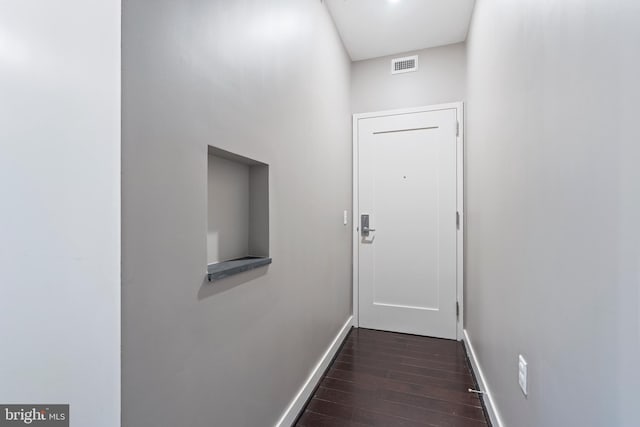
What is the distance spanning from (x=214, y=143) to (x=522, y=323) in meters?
1.36

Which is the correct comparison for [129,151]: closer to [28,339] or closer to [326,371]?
[28,339]

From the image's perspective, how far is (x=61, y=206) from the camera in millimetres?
773

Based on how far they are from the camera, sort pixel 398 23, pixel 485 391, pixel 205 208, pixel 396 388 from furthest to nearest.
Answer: pixel 398 23
pixel 396 388
pixel 485 391
pixel 205 208

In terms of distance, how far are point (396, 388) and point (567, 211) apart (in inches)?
64.3

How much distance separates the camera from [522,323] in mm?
1174

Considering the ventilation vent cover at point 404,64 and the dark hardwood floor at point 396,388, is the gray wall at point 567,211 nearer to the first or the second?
the dark hardwood floor at point 396,388

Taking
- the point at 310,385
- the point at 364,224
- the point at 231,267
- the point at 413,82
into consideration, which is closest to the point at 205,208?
Result: the point at 231,267

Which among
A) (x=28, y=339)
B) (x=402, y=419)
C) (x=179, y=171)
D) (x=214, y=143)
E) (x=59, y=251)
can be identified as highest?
(x=214, y=143)

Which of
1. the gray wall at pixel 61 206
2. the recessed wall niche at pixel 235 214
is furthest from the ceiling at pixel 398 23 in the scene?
the gray wall at pixel 61 206

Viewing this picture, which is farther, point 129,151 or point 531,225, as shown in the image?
point 531,225

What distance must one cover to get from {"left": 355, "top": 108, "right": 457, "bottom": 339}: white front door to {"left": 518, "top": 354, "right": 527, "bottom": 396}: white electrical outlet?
1.61 m

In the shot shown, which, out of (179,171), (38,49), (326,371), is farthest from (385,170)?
(38,49)

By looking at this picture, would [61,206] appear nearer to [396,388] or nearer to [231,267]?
[231,267]

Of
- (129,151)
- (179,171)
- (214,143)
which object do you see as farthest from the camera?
(214,143)
